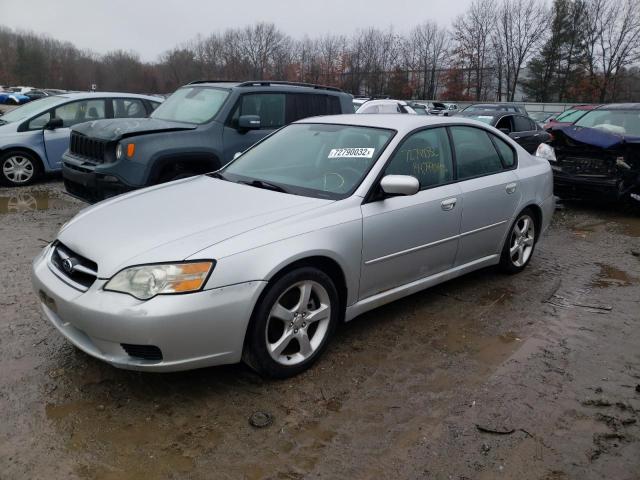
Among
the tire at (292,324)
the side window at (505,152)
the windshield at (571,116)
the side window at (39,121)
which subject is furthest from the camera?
the windshield at (571,116)

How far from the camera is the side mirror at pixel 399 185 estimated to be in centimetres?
348

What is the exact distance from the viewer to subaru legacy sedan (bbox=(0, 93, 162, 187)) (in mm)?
8695

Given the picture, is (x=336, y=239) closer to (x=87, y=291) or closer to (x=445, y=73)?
Answer: (x=87, y=291)

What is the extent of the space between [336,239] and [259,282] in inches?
25.4

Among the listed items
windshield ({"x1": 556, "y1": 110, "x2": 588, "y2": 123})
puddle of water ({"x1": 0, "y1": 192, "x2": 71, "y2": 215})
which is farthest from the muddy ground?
windshield ({"x1": 556, "y1": 110, "x2": 588, "y2": 123})

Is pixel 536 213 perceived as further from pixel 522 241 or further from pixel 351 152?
pixel 351 152

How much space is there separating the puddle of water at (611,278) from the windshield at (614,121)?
3.48 m

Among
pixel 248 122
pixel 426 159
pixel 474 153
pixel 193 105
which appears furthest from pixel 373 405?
pixel 193 105

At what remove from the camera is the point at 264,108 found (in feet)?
23.4

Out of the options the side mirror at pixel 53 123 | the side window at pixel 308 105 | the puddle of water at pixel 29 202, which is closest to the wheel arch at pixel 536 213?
the side window at pixel 308 105

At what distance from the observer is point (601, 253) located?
6.30 meters

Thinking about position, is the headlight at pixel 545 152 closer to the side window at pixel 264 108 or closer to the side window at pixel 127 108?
the side window at pixel 264 108

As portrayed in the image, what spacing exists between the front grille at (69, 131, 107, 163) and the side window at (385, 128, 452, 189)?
3.73 meters

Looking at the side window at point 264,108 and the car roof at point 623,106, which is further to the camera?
the car roof at point 623,106
